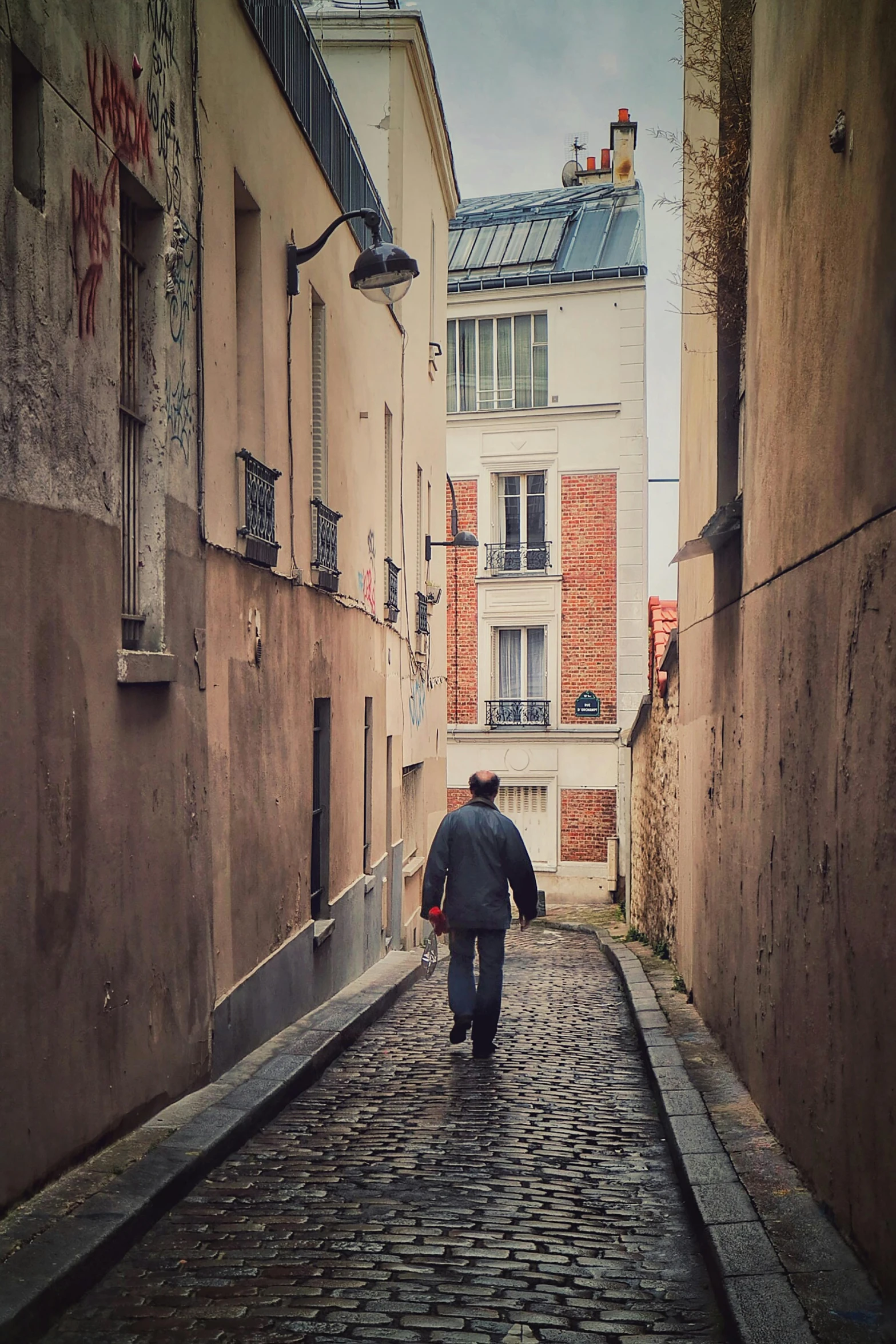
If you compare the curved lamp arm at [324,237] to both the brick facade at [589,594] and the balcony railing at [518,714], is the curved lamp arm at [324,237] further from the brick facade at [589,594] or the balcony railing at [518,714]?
the balcony railing at [518,714]

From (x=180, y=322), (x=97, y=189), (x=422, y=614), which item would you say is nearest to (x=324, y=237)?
(x=180, y=322)

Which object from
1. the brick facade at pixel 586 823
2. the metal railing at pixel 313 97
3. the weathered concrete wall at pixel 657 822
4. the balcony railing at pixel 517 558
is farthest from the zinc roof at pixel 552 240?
the metal railing at pixel 313 97

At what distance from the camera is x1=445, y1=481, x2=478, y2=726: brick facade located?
26.0m

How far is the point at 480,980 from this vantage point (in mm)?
7930

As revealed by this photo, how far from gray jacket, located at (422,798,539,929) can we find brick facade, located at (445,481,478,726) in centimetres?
1764

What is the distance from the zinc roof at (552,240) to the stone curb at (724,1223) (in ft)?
69.5

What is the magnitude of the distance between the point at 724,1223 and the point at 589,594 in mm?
21466

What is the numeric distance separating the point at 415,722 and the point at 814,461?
456 inches

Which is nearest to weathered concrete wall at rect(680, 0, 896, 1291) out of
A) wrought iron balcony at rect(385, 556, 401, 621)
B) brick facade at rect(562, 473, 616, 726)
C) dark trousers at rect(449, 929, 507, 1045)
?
dark trousers at rect(449, 929, 507, 1045)

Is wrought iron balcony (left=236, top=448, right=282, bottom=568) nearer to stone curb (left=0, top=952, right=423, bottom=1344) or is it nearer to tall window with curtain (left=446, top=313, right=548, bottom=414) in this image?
stone curb (left=0, top=952, right=423, bottom=1344)

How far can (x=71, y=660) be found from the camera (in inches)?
179

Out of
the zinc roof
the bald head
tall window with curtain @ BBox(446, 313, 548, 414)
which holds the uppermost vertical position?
the zinc roof

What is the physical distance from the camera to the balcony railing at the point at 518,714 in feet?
83.8

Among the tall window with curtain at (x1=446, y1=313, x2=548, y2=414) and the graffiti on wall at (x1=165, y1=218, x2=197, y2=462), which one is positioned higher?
the tall window with curtain at (x1=446, y1=313, x2=548, y2=414)
